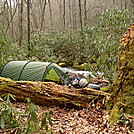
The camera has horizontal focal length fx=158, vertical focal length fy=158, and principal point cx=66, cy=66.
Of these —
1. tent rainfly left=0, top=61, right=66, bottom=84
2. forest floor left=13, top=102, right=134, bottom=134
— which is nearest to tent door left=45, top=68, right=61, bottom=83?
tent rainfly left=0, top=61, right=66, bottom=84

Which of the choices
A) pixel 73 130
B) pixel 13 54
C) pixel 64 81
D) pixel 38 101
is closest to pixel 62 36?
pixel 13 54

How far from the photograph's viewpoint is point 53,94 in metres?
4.32

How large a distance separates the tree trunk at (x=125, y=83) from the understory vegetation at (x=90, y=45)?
105 inches

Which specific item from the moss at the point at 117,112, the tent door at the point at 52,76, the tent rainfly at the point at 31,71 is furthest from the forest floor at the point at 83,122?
the tent door at the point at 52,76

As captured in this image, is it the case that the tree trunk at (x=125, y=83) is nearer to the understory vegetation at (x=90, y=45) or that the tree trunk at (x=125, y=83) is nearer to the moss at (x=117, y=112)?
the moss at (x=117, y=112)

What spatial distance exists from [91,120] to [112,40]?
12.9 ft

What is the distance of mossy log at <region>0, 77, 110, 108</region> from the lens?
4.15 m

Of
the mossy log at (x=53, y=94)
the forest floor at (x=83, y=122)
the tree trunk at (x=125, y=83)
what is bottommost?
the forest floor at (x=83, y=122)

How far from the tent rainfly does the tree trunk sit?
14.5ft

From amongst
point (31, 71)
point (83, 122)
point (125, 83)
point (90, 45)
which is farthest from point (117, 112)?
point (90, 45)

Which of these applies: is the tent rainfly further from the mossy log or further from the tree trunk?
the tree trunk

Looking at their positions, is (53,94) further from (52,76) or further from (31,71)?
(52,76)

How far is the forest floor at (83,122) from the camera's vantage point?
288 cm

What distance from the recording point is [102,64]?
22.0 feet
